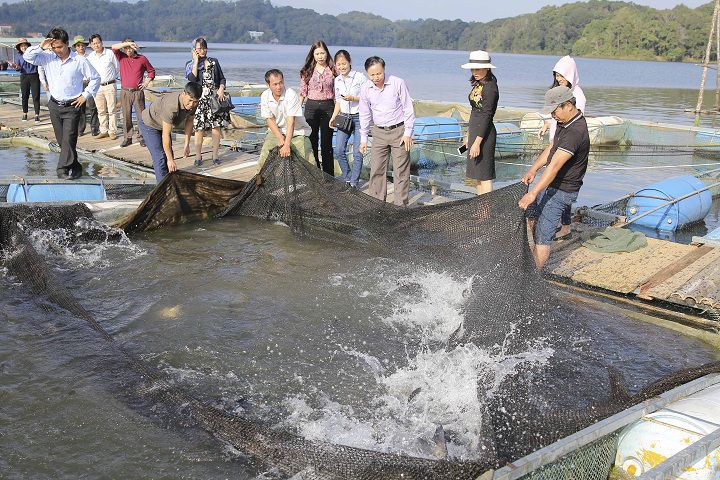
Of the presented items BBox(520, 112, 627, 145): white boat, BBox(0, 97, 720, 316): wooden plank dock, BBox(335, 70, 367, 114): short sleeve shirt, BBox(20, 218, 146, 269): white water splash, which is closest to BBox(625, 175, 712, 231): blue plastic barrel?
BBox(0, 97, 720, 316): wooden plank dock

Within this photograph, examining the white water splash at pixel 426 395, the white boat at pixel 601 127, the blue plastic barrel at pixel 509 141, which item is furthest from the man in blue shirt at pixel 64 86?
the white boat at pixel 601 127

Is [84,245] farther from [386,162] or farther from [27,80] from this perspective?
[27,80]

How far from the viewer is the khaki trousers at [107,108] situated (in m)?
11.8

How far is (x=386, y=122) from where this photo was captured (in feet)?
23.8

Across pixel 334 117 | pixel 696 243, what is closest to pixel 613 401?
pixel 696 243

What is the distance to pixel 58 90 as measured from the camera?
8.66 meters

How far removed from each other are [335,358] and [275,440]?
65.1 inches

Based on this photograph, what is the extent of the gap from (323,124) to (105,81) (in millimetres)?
5297

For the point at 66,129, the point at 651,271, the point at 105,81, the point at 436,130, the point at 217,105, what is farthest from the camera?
the point at 436,130

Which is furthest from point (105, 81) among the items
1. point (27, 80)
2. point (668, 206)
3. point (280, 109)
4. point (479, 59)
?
point (668, 206)

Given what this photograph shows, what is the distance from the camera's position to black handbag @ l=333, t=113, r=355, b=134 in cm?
Answer: 809

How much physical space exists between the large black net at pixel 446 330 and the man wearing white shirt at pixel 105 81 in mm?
5280

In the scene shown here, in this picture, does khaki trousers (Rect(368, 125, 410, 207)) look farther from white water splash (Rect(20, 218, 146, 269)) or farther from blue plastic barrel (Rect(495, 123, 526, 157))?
blue plastic barrel (Rect(495, 123, 526, 157))

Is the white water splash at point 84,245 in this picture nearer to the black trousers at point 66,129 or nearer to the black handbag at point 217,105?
the black trousers at point 66,129
